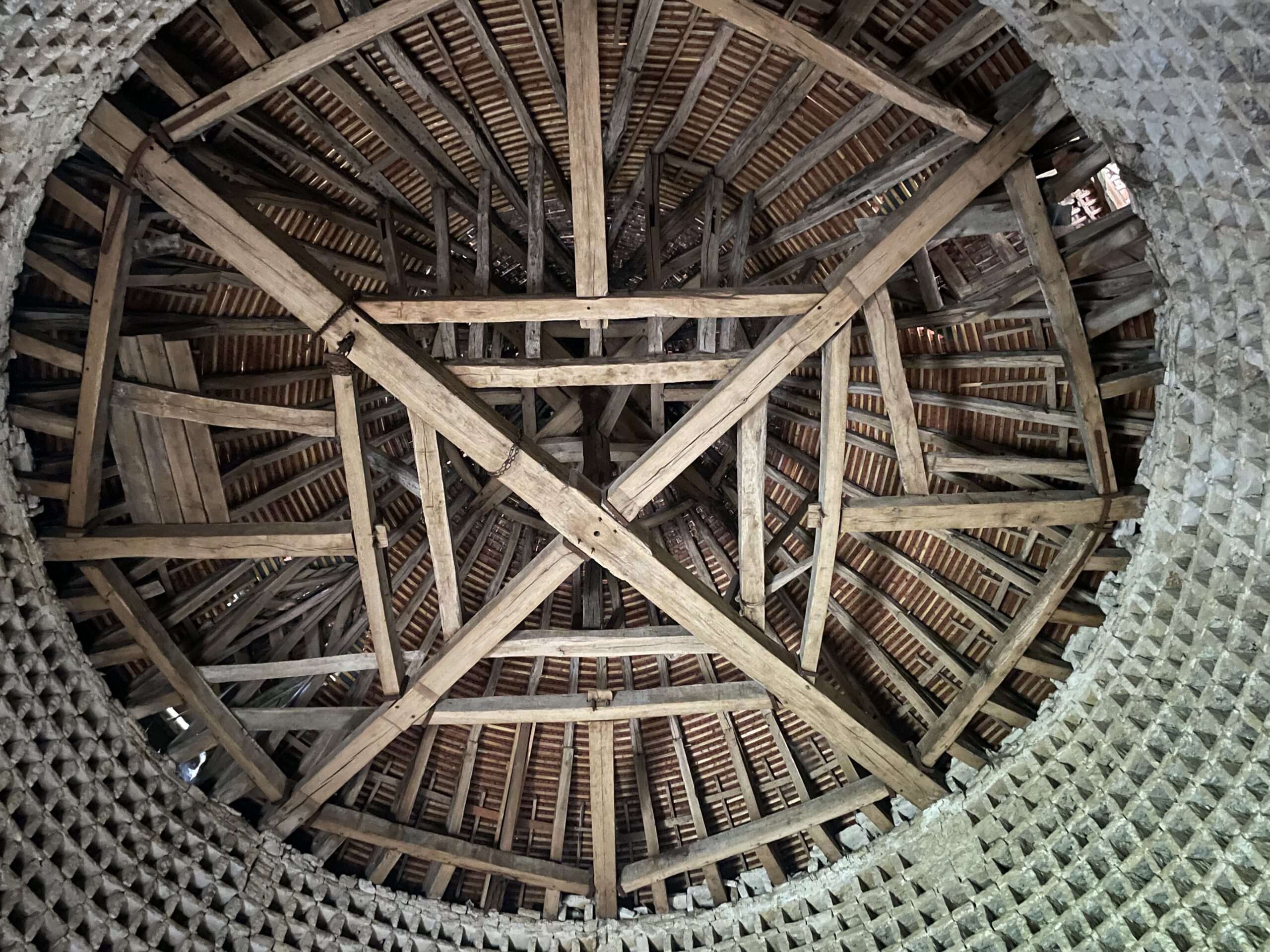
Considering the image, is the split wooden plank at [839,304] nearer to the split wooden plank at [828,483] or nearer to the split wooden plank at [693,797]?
the split wooden plank at [828,483]

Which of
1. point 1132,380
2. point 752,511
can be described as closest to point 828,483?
point 752,511

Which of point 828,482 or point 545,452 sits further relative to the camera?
point 828,482

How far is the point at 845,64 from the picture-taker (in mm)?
5406

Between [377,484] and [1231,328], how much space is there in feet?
21.0

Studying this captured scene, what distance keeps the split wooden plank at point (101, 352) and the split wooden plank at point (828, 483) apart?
4.08 metres

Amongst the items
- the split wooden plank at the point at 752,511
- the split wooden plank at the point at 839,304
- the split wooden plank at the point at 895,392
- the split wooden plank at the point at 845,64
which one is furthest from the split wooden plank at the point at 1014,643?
the split wooden plank at the point at 845,64

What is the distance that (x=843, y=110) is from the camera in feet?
21.7

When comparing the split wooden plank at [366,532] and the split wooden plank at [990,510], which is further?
the split wooden plank at [990,510]

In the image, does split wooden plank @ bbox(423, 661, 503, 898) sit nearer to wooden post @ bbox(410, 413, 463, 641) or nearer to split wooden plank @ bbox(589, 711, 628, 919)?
split wooden plank @ bbox(589, 711, 628, 919)

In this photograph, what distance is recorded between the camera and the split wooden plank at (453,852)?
7.52 meters

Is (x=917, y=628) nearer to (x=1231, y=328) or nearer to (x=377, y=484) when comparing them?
(x=1231, y=328)

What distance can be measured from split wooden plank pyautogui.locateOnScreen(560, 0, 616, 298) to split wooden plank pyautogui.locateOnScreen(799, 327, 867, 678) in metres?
1.49

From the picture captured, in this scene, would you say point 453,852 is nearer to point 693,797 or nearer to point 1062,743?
point 693,797

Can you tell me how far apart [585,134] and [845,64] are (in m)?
1.47
